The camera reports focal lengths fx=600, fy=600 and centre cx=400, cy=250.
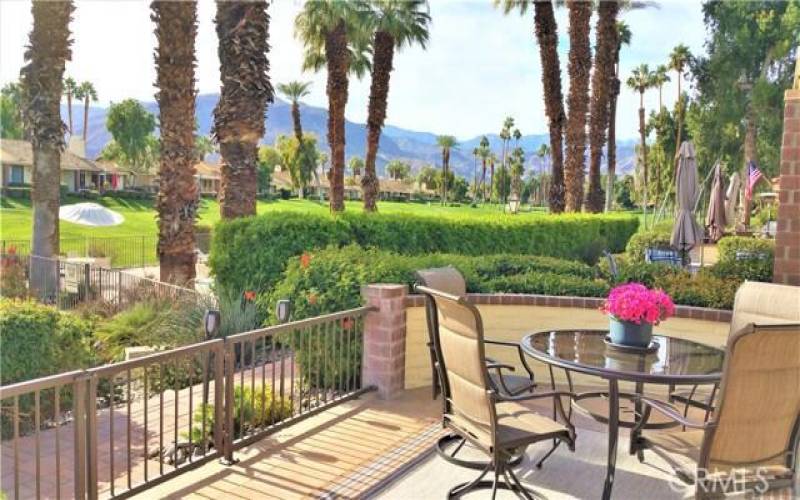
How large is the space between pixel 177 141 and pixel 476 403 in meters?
8.68

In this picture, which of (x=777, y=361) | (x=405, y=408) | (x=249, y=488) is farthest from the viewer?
(x=405, y=408)

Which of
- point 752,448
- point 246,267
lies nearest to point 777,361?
point 752,448

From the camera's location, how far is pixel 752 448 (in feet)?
8.80

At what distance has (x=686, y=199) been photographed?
1059 cm

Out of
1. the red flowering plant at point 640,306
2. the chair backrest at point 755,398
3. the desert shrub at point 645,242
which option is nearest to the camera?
the chair backrest at point 755,398

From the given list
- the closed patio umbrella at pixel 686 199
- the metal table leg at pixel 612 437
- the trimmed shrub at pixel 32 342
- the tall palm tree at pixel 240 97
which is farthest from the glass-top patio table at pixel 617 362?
the closed patio umbrella at pixel 686 199

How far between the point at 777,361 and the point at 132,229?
3592 centimetres

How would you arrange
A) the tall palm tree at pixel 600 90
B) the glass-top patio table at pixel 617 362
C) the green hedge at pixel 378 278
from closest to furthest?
1. the glass-top patio table at pixel 617 362
2. the green hedge at pixel 378 278
3. the tall palm tree at pixel 600 90

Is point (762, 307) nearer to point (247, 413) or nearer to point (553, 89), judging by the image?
point (247, 413)

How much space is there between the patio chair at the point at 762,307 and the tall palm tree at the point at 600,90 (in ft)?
55.5

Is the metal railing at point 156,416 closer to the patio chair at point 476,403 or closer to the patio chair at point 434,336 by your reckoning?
the patio chair at point 434,336

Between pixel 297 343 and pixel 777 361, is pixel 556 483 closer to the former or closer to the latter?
pixel 777 361

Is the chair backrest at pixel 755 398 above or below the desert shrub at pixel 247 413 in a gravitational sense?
above

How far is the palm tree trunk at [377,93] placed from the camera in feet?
66.1
